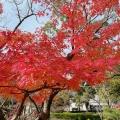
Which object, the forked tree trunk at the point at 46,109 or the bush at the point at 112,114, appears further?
the bush at the point at 112,114

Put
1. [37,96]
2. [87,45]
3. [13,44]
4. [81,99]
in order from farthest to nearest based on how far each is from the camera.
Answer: [81,99], [37,96], [87,45], [13,44]

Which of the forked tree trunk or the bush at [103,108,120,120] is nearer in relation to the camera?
the forked tree trunk

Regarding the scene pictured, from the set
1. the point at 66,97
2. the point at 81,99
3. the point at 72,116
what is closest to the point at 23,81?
the point at 72,116

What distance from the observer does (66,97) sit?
4216 centimetres

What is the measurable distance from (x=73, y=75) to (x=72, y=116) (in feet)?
109

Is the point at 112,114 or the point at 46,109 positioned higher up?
the point at 112,114

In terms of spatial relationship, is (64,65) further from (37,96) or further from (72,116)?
(72,116)

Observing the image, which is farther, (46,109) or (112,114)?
(112,114)

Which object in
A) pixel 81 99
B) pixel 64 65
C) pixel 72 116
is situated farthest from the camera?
pixel 81 99

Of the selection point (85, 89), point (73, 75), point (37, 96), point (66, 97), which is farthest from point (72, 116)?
point (73, 75)

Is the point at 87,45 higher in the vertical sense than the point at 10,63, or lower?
higher

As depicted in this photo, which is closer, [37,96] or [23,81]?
[23,81]

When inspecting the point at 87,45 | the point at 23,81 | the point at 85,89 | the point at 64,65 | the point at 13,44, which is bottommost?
the point at 23,81

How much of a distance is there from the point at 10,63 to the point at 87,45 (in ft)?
12.6
